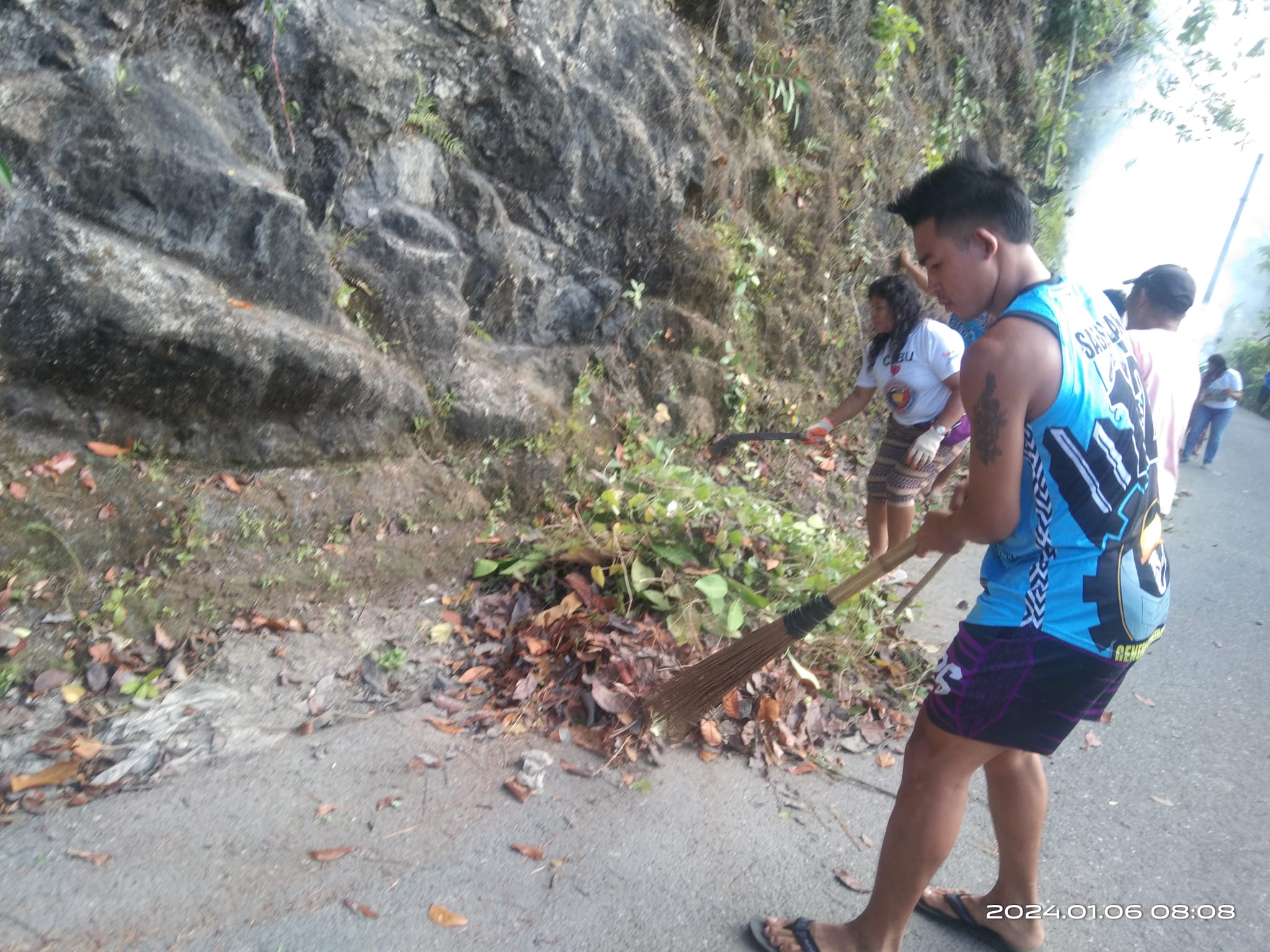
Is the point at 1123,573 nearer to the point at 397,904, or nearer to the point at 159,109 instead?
the point at 397,904

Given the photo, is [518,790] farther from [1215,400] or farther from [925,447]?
[1215,400]

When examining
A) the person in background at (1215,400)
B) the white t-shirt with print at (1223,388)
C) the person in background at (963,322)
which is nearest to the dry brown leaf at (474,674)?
the person in background at (963,322)

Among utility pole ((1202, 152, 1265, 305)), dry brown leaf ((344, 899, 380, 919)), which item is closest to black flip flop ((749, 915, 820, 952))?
dry brown leaf ((344, 899, 380, 919))

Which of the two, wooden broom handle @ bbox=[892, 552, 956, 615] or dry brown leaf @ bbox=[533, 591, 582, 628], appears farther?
wooden broom handle @ bbox=[892, 552, 956, 615]

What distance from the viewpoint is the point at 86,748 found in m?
2.68

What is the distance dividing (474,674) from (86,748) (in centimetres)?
134

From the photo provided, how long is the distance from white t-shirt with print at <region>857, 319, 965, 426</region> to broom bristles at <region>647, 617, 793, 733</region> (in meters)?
2.02

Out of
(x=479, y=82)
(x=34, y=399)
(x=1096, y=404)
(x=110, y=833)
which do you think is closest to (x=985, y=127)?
(x=479, y=82)

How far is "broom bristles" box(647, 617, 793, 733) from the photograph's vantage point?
2910mm

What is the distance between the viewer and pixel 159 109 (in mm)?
3379

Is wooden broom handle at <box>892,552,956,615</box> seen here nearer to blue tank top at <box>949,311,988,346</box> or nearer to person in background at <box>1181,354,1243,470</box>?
blue tank top at <box>949,311,988,346</box>

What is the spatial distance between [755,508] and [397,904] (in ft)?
9.05

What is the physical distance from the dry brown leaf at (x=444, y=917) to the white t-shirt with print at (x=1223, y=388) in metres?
11.0

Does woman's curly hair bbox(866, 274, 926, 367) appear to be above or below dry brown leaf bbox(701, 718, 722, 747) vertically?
above
